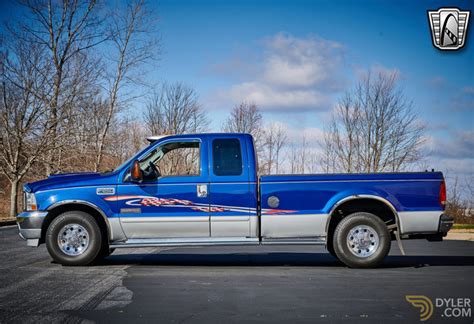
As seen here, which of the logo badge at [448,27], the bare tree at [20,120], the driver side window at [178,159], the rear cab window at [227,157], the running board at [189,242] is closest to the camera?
the running board at [189,242]

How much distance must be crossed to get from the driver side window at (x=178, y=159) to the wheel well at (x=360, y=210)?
8.30 feet

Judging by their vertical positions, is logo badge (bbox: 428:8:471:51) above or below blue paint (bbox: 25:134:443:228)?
above

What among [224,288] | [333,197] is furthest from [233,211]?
[224,288]

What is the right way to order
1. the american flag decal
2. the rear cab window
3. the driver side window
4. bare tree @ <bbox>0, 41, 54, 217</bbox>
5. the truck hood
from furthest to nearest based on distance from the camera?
bare tree @ <bbox>0, 41, 54, 217</bbox>, the driver side window, the rear cab window, the truck hood, the american flag decal

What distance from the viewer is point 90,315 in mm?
5168

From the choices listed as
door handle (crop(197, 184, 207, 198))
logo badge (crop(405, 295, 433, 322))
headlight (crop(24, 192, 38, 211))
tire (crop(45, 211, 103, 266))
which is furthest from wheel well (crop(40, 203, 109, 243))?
logo badge (crop(405, 295, 433, 322))

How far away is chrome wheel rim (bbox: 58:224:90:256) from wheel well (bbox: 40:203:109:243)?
31 cm

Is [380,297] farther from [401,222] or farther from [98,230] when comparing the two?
[98,230]

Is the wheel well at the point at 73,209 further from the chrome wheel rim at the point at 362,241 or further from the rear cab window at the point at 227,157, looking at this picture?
the chrome wheel rim at the point at 362,241

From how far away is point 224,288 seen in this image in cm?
667

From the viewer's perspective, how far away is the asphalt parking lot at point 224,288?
523cm

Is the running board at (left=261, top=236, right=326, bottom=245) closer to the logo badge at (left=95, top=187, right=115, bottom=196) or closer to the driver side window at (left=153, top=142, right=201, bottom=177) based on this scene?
the driver side window at (left=153, top=142, right=201, bottom=177)

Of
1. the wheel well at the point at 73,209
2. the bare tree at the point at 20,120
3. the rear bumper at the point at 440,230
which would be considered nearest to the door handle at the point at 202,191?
the wheel well at the point at 73,209

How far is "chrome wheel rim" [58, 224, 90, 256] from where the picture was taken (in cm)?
853
